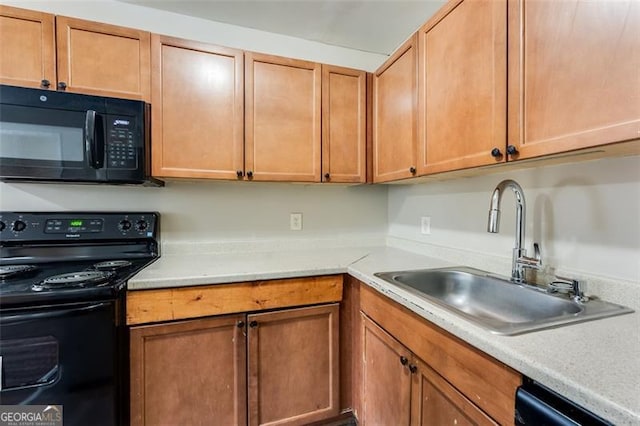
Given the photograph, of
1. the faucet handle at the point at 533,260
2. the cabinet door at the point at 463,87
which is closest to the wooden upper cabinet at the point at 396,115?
the cabinet door at the point at 463,87

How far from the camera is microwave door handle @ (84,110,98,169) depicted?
1.31 m

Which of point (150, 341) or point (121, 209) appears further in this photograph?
point (121, 209)

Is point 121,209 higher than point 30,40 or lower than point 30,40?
lower

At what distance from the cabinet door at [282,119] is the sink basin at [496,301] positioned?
0.84 m

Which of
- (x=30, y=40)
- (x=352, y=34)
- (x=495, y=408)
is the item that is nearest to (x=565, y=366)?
(x=495, y=408)

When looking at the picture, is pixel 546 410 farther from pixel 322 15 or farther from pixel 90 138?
pixel 322 15

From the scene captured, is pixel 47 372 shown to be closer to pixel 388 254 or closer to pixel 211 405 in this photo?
pixel 211 405

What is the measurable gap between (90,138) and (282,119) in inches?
36.5

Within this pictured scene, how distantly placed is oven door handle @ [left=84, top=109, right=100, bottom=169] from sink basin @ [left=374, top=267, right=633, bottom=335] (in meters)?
1.42

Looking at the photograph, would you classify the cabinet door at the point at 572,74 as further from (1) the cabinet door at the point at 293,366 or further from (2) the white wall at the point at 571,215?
(1) the cabinet door at the point at 293,366

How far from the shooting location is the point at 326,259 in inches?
65.8

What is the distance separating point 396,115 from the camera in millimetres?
1610

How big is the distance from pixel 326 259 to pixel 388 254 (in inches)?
16.7

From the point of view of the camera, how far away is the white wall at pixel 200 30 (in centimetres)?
161
